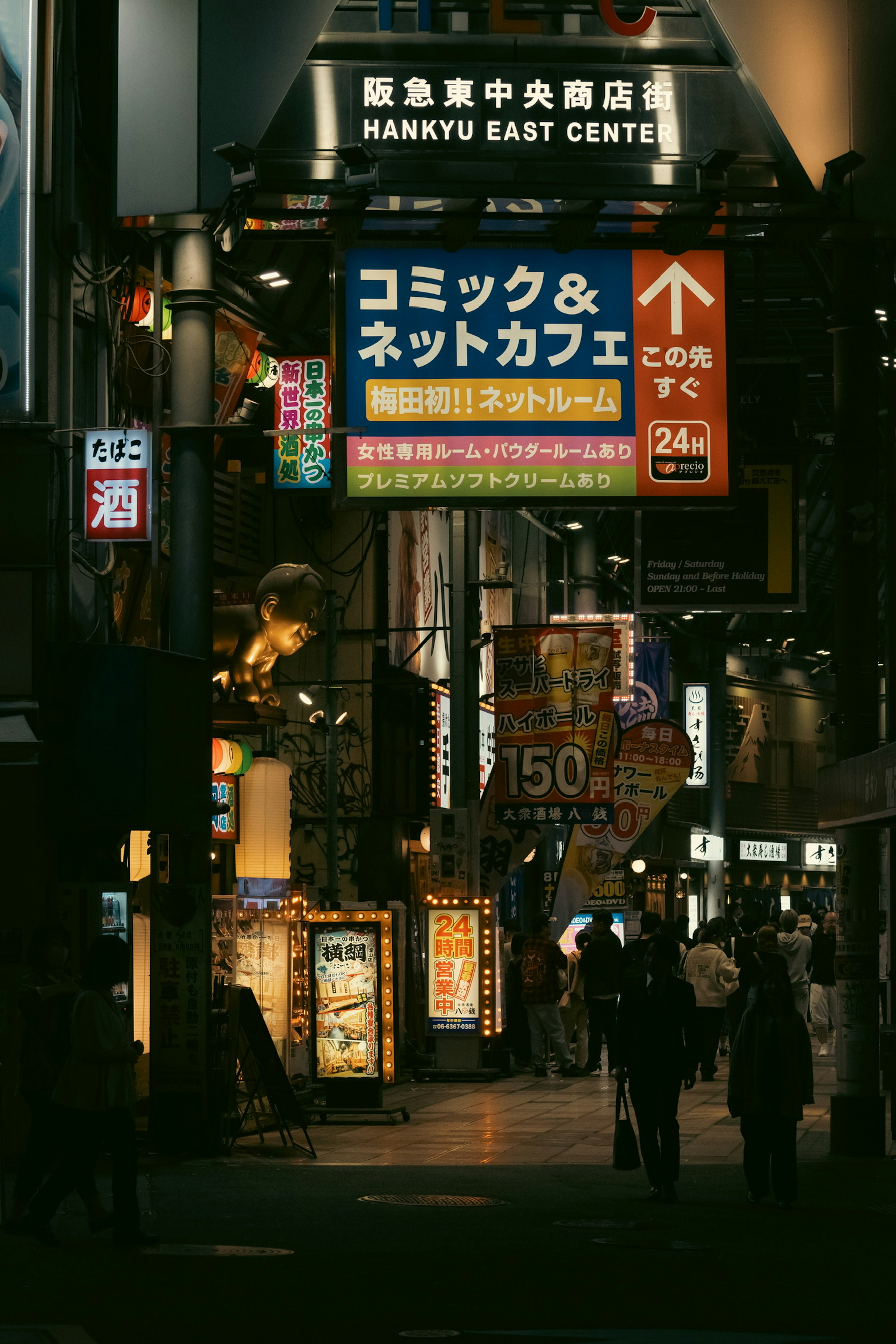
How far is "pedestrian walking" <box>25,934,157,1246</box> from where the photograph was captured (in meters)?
10.7

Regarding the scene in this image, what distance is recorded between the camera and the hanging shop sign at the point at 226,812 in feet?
63.8

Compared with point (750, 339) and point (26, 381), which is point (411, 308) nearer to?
point (26, 381)

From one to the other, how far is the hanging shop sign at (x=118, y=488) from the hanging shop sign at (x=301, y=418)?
4.23 meters

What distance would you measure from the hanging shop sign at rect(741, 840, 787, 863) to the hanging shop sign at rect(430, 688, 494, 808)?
22.9 meters

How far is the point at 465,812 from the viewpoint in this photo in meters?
23.8

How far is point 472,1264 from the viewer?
1012cm

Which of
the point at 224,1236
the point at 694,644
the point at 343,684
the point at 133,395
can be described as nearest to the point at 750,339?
the point at 343,684

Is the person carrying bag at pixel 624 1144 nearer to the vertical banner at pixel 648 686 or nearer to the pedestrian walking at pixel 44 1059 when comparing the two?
the pedestrian walking at pixel 44 1059

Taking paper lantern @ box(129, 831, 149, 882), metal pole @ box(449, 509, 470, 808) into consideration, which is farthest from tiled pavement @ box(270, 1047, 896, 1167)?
metal pole @ box(449, 509, 470, 808)

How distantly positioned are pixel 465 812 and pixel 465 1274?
14.1 metres

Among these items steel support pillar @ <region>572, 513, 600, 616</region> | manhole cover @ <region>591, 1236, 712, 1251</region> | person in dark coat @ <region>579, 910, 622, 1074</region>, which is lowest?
manhole cover @ <region>591, 1236, 712, 1251</region>

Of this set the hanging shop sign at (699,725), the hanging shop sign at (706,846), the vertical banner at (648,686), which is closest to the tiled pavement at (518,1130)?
the vertical banner at (648,686)

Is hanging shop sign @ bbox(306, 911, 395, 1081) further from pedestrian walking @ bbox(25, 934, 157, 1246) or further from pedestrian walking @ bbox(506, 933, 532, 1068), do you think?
pedestrian walking @ bbox(25, 934, 157, 1246)

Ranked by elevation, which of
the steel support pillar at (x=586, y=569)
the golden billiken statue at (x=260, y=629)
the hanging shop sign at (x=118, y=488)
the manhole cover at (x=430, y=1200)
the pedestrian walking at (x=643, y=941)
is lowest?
the manhole cover at (x=430, y=1200)
